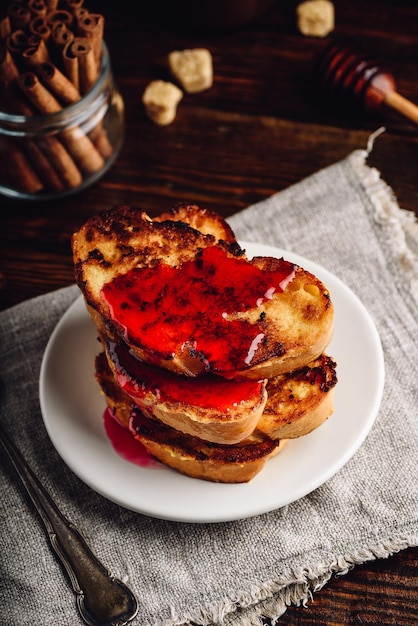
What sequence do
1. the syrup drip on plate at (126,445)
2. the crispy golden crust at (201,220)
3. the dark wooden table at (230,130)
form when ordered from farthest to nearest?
the dark wooden table at (230,130)
the crispy golden crust at (201,220)
the syrup drip on plate at (126,445)

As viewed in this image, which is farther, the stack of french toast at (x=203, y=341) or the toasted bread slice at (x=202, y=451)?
the toasted bread slice at (x=202, y=451)

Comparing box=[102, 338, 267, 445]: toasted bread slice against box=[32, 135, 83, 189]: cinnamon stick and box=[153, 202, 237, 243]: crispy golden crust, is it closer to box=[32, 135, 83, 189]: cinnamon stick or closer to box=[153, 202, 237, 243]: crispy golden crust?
box=[153, 202, 237, 243]: crispy golden crust

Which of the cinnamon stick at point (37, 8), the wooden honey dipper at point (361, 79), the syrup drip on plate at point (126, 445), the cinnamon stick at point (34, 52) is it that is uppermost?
the cinnamon stick at point (37, 8)

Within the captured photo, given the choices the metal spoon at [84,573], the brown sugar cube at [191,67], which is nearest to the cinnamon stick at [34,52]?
the brown sugar cube at [191,67]

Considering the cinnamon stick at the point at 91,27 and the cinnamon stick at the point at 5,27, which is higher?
the cinnamon stick at the point at 91,27

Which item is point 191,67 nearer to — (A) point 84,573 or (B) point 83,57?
(B) point 83,57

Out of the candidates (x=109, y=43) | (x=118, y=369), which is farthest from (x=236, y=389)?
(x=109, y=43)

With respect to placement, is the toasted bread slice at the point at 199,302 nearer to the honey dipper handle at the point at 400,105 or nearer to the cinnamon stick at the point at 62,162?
the cinnamon stick at the point at 62,162
